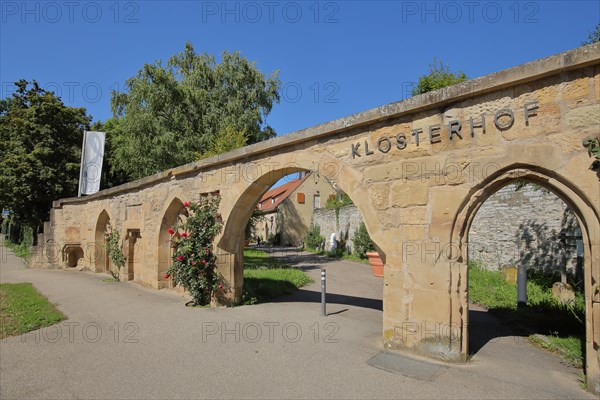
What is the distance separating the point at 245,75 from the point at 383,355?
18558mm

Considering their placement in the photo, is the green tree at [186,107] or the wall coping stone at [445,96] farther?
the green tree at [186,107]

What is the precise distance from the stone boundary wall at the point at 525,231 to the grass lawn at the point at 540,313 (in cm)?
67

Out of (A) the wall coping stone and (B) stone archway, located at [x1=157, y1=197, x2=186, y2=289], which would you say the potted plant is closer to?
(B) stone archway, located at [x1=157, y1=197, x2=186, y2=289]

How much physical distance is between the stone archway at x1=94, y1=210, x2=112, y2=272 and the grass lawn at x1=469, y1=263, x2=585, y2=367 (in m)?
11.4

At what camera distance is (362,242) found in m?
18.6

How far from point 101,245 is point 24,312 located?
687cm

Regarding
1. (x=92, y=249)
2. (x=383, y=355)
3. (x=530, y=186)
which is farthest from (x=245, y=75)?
(x=383, y=355)

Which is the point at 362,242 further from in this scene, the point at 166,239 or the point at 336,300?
the point at 166,239

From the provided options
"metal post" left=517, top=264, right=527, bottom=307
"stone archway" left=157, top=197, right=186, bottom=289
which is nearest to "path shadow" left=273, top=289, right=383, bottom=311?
"metal post" left=517, top=264, right=527, bottom=307

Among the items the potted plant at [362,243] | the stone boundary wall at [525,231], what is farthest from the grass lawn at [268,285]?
the potted plant at [362,243]

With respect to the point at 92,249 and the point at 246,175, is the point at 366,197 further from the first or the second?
the point at 92,249

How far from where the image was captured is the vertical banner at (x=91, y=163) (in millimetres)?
14914

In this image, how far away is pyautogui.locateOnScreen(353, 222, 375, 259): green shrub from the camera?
18242 millimetres

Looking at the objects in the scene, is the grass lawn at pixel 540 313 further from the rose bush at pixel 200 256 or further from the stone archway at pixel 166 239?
the stone archway at pixel 166 239
